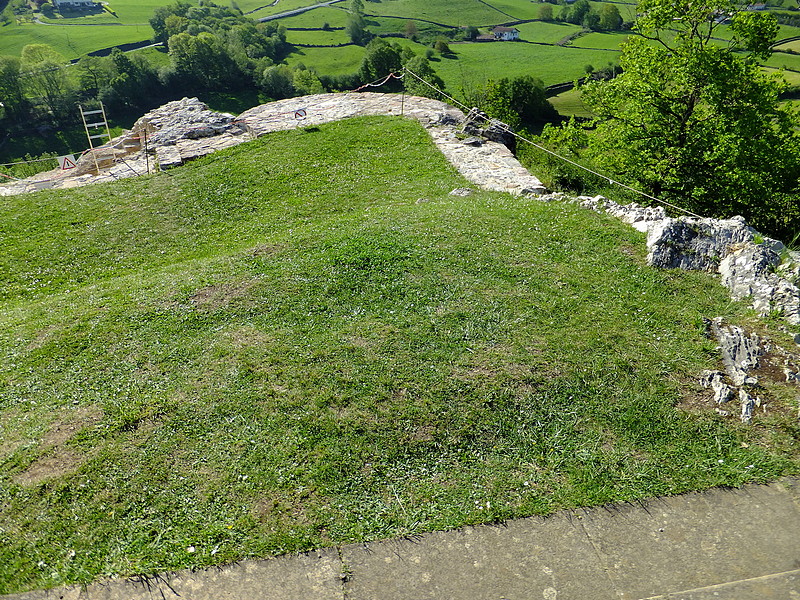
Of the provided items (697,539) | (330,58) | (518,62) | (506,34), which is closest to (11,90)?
(330,58)

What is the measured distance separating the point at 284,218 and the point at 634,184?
1579 cm

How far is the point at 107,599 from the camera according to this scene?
6.95m

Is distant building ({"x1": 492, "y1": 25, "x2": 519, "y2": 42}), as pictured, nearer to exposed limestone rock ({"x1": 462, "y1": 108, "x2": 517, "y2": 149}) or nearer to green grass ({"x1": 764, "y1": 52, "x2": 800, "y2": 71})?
green grass ({"x1": 764, "y1": 52, "x2": 800, "y2": 71})

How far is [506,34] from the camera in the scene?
128125mm

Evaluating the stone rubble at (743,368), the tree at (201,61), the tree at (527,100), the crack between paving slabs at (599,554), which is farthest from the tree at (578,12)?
the crack between paving slabs at (599,554)

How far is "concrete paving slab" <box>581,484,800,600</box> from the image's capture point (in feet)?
23.4

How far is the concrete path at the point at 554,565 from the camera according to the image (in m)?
7.00

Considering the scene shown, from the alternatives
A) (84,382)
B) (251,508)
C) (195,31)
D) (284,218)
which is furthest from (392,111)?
(195,31)

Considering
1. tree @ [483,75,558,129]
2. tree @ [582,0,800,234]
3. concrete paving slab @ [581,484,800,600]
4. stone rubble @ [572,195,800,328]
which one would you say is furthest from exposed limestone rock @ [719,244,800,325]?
tree @ [483,75,558,129]

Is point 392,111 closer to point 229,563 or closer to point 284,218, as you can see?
point 284,218

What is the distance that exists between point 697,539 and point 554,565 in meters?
2.25

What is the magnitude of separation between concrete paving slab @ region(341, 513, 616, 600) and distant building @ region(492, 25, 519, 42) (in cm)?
13841

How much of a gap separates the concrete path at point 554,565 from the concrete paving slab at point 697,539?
0.6 inches

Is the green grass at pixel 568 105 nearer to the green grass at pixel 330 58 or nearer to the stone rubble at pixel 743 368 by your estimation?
the green grass at pixel 330 58
